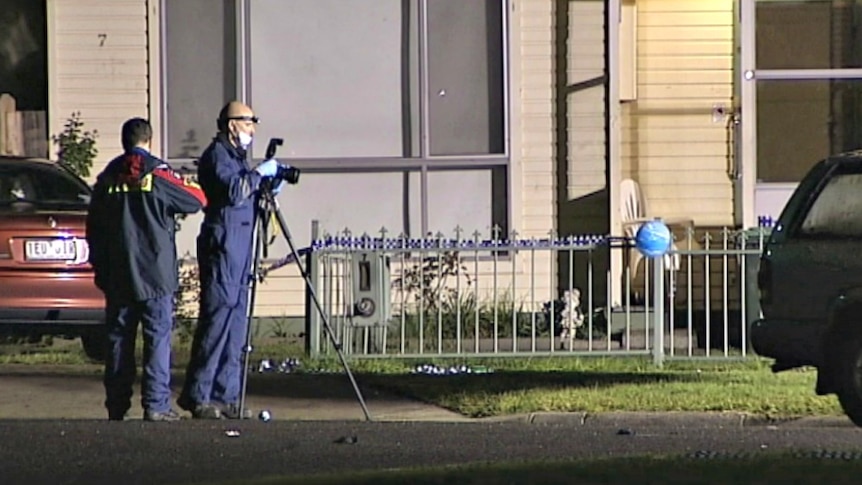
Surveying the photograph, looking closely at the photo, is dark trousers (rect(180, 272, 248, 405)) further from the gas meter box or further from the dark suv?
the gas meter box

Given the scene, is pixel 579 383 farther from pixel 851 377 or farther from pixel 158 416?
pixel 158 416

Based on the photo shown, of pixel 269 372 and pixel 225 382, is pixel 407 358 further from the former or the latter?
pixel 225 382

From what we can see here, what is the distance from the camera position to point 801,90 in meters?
15.2

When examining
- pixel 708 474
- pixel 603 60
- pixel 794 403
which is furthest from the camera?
pixel 603 60

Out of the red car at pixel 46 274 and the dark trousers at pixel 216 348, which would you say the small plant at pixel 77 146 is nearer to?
the red car at pixel 46 274

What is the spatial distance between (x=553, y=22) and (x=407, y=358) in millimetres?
3558

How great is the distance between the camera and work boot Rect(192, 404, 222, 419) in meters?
9.51

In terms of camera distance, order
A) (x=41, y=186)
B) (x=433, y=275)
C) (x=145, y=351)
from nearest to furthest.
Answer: (x=145, y=351) < (x=41, y=186) < (x=433, y=275)

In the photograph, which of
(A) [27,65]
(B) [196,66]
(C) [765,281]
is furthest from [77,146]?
(C) [765,281]

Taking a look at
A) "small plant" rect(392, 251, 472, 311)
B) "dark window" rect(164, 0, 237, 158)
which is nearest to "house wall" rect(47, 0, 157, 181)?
"dark window" rect(164, 0, 237, 158)

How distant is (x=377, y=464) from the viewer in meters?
7.19

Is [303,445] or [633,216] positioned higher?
[633,216]

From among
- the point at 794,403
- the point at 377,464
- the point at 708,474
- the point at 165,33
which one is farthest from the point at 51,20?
the point at 708,474

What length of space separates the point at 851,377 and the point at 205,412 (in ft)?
11.9
